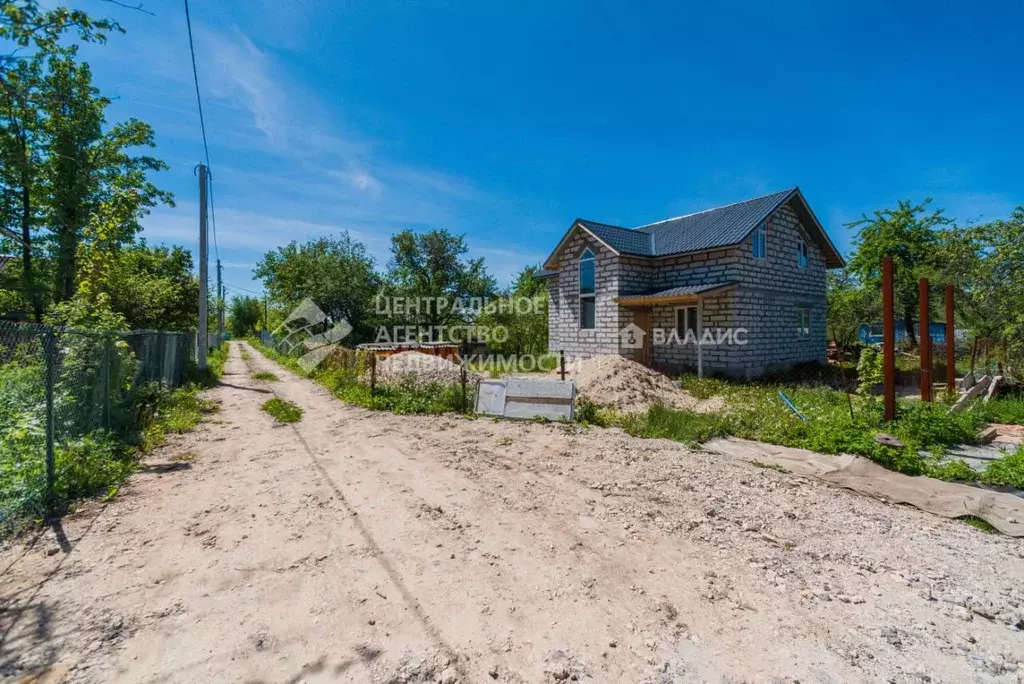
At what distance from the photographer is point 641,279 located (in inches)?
651

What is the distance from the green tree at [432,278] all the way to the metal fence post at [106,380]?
65.1 ft

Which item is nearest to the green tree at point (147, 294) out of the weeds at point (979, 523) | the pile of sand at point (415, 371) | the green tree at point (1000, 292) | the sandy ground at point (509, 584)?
the pile of sand at point (415, 371)

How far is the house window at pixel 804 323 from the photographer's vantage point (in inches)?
651

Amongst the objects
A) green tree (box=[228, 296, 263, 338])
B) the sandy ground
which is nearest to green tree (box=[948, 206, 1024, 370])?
the sandy ground

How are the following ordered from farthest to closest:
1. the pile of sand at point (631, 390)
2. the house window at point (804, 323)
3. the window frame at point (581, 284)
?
the window frame at point (581, 284), the house window at point (804, 323), the pile of sand at point (631, 390)

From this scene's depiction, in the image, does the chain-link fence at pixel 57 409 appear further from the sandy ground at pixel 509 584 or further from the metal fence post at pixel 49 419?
the sandy ground at pixel 509 584

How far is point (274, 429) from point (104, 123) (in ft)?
53.1

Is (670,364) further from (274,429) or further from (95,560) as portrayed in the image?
(95,560)

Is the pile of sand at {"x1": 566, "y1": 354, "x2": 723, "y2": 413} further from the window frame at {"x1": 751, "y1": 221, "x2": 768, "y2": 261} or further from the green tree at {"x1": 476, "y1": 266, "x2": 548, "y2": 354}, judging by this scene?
the green tree at {"x1": 476, "y1": 266, "x2": 548, "y2": 354}

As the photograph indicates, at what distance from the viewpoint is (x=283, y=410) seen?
32.6 feet

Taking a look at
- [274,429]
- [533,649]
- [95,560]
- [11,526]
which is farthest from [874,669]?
[274,429]

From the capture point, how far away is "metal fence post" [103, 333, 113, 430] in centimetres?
662

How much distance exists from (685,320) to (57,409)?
51.8ft

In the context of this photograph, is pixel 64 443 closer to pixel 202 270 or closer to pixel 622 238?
pixel 202 270
